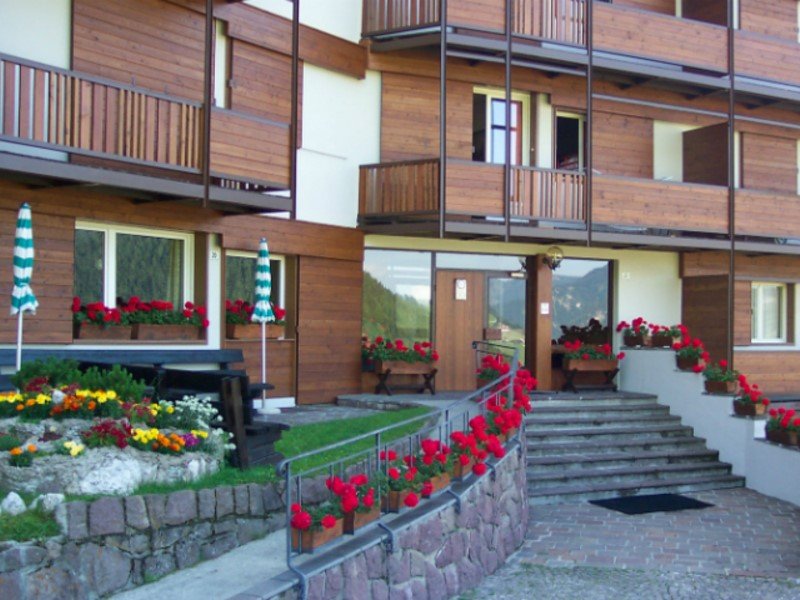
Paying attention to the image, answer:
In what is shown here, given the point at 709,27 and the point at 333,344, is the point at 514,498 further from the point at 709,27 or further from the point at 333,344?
the point at 709,27

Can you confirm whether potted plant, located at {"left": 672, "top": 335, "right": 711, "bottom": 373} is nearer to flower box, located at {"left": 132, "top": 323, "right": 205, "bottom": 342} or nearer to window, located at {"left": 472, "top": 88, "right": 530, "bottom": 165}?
window, located at {"left": 472, "top": 88, "right": 530, "bottom": 165}

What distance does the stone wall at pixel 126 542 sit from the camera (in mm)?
5527

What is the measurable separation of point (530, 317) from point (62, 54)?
9006 millimetres

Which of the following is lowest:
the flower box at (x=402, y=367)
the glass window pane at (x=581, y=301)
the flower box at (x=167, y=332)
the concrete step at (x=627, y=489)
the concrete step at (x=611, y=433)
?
the concrete step at (x=627, y=489)

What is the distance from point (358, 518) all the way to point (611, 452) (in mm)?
6971

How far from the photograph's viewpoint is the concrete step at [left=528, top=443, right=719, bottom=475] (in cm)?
1215

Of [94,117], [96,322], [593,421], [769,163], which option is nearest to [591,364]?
[593,421]

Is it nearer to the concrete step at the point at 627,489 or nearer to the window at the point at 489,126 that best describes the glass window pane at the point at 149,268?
the concrete step at the point at 627,489

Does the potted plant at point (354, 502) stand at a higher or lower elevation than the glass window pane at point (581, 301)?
lower

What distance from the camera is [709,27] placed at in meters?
16.5

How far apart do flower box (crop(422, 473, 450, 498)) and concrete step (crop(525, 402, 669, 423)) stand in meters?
5.26

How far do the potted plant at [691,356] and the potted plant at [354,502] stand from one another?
8.92 m

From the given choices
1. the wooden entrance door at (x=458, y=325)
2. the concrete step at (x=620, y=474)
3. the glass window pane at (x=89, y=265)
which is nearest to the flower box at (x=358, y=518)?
the concrete step at (x=620, y=474)

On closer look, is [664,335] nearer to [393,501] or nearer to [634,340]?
[634,340]
